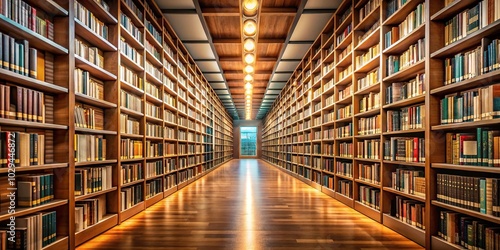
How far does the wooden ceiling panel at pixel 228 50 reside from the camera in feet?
24.4

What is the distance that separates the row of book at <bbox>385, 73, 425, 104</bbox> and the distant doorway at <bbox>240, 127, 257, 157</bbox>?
20.6m

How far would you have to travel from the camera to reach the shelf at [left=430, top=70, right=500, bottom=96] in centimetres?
229

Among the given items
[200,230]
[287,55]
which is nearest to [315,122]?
[287,55]

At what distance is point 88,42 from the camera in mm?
3559

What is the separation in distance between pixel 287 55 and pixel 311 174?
307 cm

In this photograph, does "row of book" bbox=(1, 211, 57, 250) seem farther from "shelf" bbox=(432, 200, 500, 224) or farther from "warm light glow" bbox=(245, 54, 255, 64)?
"warm light glow" bbox=(245, 54, 255, 64)

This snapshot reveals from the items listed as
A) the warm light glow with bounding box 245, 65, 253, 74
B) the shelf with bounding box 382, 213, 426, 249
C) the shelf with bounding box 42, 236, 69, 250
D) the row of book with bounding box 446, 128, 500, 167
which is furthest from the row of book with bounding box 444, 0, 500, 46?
the warm light glow with bounding box 245, 65, 253, 74

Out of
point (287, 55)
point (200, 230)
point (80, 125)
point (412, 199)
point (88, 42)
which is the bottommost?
point (200, 230)

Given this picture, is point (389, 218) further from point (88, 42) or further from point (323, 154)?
point (88, 42)

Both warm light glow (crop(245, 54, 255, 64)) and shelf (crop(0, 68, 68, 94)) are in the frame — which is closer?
shelf (crop(0, 68, 68, 94))

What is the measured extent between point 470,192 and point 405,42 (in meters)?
1.75

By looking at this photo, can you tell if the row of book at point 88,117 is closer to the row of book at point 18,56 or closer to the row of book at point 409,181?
the row of book at point 18,56

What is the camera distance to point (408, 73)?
3.48m

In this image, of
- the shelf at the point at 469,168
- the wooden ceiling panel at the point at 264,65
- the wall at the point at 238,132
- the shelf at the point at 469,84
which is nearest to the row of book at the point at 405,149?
the shelf at the point at 469,168
